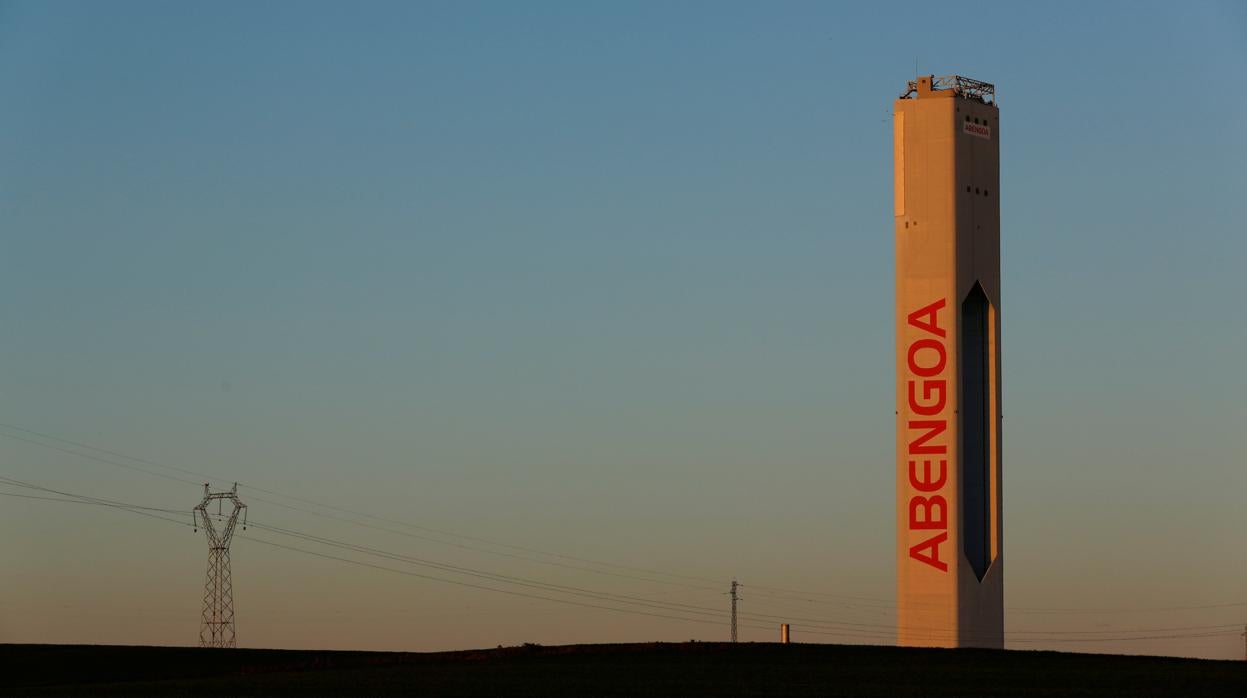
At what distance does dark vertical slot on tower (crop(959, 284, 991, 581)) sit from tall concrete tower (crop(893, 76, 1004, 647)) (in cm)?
5

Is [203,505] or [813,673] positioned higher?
[203,505]

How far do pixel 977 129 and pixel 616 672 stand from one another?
41169 mm

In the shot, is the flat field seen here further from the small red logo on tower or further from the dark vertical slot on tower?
the small red logo on tower

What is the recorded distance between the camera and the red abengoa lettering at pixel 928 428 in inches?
4008

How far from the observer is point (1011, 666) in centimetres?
7838

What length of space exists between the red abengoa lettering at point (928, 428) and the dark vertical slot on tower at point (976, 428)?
4.45 ft

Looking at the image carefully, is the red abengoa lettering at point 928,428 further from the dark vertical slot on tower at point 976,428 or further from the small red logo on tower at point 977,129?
the small red logo on tower at point 977,129

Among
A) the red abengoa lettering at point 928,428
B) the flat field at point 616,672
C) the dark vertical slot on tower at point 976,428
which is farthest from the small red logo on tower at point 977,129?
the flat field at point 616,672

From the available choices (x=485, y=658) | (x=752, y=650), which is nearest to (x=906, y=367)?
(x=752, y=650)

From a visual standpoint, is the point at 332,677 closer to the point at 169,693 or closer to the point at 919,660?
the point at 169,693

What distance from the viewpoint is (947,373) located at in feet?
335

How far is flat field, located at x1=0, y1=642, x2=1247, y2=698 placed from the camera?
67.4 metres

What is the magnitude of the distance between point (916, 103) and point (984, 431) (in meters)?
16.7

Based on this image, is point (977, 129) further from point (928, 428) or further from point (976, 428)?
point (928, 428)
